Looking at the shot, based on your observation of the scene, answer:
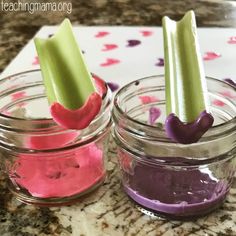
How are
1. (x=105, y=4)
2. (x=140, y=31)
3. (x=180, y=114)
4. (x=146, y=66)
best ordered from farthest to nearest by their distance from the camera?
(x=105, y=4) → (x=140, y=31) → (x=146, y=66) → (x=180, y=114)

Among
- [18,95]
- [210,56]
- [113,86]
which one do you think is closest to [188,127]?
[18,95]

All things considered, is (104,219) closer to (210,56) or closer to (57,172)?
(57,172)

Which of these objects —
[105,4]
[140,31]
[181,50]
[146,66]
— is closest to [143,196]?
[181,50]

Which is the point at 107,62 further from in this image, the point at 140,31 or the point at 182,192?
the point at 182,192

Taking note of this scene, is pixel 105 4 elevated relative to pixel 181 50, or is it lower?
lower

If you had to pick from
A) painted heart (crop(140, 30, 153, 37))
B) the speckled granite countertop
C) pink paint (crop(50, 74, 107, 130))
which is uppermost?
pink paint (crop(50, 74, 107, 130))

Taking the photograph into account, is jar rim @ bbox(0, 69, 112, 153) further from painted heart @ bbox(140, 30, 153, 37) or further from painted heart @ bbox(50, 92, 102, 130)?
painted heart @ bbox(140, 30, 153, 37)

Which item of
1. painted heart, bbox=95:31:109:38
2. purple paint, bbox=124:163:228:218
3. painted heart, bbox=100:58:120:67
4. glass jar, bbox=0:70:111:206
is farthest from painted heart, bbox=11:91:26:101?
painted heart, bbox=95:31:109:38
